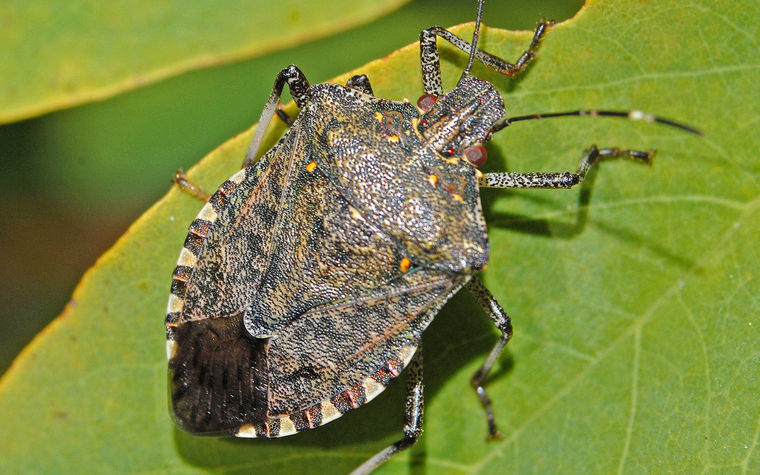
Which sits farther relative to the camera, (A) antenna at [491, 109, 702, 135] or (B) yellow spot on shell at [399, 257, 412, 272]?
(B) yellow spot on shell at [399, 257, 412, 272]

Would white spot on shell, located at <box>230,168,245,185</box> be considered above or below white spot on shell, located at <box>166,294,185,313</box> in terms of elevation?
above

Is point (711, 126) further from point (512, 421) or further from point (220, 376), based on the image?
point (220, 376)

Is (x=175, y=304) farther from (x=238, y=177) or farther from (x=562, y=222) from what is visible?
(x=562, y=222)

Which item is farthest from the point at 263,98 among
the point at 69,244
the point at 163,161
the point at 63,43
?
the point at 69,244

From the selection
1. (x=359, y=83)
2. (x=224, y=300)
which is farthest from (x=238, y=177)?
(x=359, y=83)

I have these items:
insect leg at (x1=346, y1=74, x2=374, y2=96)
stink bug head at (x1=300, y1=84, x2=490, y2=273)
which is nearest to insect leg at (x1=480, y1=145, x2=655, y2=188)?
stink bug head at (x1=300, y1=84, x2=490, y2=273)

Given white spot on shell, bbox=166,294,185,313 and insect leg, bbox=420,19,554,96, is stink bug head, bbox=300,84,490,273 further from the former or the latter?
white spot on shell, bbox=166,294,185,313

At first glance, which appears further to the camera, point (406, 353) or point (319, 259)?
point (406, 353)
